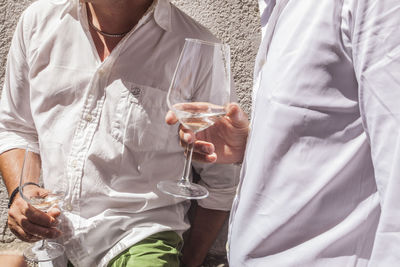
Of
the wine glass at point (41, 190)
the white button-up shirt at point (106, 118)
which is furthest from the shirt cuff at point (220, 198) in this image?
the wine glass at point (41, 190)

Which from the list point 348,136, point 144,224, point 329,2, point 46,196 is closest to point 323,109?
point 348,136

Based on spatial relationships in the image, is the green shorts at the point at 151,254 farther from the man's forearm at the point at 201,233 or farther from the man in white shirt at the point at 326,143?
the man in white shirt at the point at 326,143

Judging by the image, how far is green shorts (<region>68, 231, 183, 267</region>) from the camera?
5.12 feet

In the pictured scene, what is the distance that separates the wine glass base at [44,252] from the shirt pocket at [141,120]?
52cm

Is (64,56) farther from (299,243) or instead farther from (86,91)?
(299,243)

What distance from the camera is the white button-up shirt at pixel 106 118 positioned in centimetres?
164

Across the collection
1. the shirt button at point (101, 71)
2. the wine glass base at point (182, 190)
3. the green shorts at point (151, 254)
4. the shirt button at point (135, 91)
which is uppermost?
the shirt button at point (101, 71)

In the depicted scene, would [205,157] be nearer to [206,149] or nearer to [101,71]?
[206,149]

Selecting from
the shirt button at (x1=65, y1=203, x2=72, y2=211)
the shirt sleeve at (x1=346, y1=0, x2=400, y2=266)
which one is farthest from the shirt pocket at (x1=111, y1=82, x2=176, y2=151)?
the shirt sleeve at (x1=346, y1=0, x2=400, y2=266)

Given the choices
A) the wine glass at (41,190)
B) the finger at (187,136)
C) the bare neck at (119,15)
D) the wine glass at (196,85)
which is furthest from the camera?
the bare neck at (119,15)

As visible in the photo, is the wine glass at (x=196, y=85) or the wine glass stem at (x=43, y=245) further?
the wine glass stem at (x=43, y=245)

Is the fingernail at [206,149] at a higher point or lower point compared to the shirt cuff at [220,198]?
higher

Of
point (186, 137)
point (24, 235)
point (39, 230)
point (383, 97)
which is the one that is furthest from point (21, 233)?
point (383, 97)

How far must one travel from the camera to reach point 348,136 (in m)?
0.73
